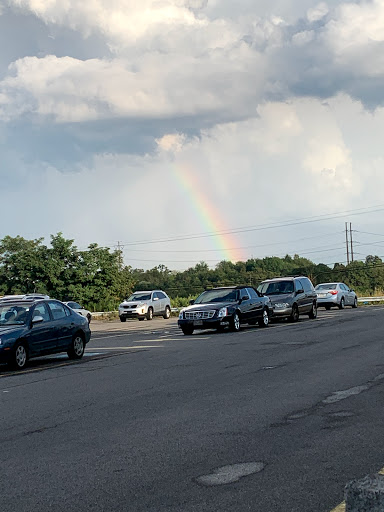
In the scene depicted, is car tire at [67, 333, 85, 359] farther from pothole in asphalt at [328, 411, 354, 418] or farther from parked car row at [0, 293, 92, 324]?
pothole in asphalt at [328, 411, 354, 418]

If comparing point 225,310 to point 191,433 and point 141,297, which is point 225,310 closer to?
point 191,433

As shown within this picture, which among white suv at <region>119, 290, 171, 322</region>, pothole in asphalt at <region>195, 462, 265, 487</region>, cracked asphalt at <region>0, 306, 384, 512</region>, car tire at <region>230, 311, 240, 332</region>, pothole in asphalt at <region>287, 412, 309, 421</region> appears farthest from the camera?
white suv at <region>119, 290, 171, 322</region>

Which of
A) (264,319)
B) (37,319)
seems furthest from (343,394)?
(264,319)

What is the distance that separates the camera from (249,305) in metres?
25.4

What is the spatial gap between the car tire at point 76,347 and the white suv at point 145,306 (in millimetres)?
23807

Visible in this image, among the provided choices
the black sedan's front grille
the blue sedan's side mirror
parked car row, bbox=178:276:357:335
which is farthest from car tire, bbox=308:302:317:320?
the blue sedan's side mirror

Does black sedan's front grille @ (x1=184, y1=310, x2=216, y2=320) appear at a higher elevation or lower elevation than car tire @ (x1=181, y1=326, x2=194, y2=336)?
higher

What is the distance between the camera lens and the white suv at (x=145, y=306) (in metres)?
41.2

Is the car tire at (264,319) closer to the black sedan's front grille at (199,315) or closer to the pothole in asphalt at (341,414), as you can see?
the black sedan's front grille at (199,315)

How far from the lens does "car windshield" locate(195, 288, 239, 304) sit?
25050 mm

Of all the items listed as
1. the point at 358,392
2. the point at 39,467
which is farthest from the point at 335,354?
the point at 39,467

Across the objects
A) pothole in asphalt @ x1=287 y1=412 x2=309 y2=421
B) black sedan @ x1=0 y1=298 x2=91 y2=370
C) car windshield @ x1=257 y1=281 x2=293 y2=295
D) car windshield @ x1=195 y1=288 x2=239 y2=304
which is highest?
car windshield @ x1=257 y1=281 x2=293 y2=295

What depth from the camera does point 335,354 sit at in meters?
15.6

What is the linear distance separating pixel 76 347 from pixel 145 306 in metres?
24.5
